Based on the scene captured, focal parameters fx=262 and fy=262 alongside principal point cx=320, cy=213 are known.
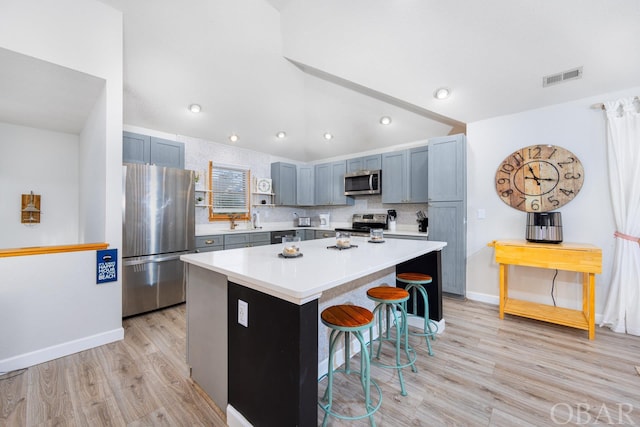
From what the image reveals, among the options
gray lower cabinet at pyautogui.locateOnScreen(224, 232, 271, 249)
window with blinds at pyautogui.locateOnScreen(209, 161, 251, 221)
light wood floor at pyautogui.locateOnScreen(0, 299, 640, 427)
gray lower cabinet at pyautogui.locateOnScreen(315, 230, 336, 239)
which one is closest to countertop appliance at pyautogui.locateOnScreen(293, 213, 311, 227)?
gray lower cabinet at pyautogui.locateOnScreen(315, 230, 336, 239)

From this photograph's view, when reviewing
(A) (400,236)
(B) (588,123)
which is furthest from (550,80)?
(A) (400,236)

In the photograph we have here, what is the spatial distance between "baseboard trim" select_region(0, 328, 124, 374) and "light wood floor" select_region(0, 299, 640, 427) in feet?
0.22

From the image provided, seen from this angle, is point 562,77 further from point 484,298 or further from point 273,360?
point 273,360

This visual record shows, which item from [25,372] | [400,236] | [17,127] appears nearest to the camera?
[25,372]

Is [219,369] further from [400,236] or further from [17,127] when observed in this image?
[17,127]

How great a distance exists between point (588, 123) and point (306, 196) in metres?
4.30

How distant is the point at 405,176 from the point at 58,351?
14.9ft

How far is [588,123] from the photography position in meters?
2.81

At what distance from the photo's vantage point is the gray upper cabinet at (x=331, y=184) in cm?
524

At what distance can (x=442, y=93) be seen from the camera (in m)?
3.08

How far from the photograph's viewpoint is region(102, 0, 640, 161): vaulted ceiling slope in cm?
222

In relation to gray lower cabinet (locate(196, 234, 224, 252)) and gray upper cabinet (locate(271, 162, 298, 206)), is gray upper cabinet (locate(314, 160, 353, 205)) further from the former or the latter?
gray lower cabinet (locate(196, 234, 224, 252))

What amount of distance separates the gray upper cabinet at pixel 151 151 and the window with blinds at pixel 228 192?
752 millimetres

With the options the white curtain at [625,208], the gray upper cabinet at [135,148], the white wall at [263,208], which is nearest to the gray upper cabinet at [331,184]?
the white wall at [263,208]
